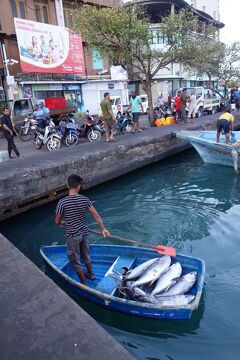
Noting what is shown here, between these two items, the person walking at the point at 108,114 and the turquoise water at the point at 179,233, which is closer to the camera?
the turquoise water at the point at 179,233

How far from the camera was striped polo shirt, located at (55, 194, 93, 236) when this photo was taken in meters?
4.18

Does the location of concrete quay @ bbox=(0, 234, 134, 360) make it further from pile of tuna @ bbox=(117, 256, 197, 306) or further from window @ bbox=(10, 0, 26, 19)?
window @ bbox=(10, 0, 26, 19)

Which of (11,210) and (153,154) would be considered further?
(153,154)

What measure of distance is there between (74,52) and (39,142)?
1202 centimetres

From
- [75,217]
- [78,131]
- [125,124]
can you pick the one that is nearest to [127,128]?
[125,124]

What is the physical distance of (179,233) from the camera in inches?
268

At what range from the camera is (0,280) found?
12.2ft

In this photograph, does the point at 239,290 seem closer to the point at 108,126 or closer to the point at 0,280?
the point at 0,280

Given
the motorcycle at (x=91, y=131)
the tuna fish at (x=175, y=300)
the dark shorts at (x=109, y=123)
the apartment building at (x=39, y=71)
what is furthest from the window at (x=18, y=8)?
the tuna fish at (x=175, y=300)

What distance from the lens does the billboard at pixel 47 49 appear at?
19.0 m

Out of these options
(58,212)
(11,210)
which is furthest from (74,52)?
(58,212)

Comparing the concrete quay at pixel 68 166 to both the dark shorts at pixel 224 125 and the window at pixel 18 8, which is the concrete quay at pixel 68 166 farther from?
the window at pixel 18 8

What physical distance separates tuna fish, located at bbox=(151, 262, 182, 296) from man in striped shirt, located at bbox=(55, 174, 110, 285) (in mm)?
1019

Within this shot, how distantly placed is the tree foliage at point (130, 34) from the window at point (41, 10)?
9.55 m
